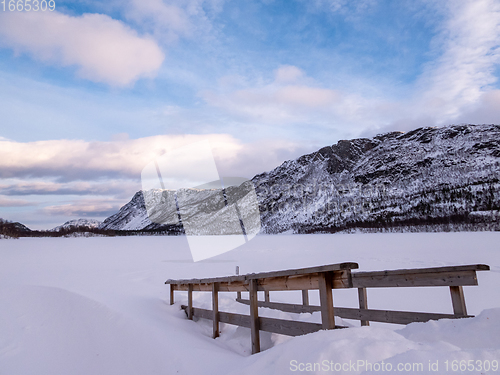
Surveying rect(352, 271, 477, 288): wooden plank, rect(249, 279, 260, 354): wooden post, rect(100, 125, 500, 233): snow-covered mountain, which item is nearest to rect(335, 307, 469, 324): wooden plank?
rect(352, 271, 477, 288): wooden plank

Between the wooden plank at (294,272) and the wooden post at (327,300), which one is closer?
the wooden plank at (294,272)

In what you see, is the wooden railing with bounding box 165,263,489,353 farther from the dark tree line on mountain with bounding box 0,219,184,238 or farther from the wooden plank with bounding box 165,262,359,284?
the dark tree line on mountain with bounding box 0,219,184,238

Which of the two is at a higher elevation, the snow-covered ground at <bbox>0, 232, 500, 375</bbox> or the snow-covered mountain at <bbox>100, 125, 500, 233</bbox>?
the snow-covered mountain at <bbox>100, 125, 500, 233</bbox>

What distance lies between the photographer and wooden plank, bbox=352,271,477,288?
11.3 feet

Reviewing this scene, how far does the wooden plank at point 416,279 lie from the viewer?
3.45 metres

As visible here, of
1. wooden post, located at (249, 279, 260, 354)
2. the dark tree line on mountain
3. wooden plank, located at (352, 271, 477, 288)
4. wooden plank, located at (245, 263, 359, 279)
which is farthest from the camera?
the dark tree line on mountain

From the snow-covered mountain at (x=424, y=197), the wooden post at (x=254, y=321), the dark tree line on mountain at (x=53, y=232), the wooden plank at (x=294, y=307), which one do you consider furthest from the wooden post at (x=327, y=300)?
the snow-covered mountain at (x=424, y=197)

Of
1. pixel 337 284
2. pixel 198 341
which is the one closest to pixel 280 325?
pixel 337 284

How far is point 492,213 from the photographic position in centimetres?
8625

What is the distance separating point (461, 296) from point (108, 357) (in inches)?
180

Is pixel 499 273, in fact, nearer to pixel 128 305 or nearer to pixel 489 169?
pixel 128 305

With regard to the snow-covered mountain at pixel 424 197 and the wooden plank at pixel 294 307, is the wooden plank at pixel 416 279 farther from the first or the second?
the snow-covered mountain at pixel 424 197

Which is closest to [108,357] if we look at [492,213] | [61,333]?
[61,333]

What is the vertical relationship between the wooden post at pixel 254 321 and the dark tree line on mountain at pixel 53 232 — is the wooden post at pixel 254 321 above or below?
below
